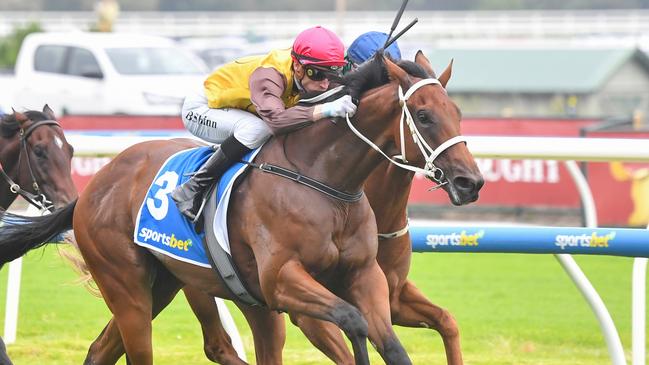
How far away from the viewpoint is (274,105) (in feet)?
15.2

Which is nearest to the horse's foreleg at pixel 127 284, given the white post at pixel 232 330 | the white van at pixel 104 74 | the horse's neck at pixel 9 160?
the white post at pixel 232 330

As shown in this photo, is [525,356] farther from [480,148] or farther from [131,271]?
[131,271]

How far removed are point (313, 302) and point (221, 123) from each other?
1.00m

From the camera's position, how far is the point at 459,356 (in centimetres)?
517

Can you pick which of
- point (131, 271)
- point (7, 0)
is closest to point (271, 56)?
point (131, 271)

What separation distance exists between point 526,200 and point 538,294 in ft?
11.3

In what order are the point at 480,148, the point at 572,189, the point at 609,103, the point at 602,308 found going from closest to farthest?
the point at 602,308 < the point at 480,148 < the point at 572,189 < the point at 609,103

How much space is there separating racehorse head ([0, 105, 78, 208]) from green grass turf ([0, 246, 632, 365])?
0.46 metres

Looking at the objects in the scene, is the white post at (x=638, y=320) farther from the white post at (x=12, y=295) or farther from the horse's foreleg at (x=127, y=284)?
the white post at (x=12, y=295)

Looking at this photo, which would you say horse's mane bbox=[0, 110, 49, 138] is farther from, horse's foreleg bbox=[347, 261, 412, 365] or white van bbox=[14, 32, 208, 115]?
white van bbox=[14, 32, 208, 115]

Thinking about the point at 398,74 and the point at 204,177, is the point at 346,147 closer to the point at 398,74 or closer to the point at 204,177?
the point at 398,74

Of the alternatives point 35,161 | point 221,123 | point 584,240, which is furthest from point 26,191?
point 584,240

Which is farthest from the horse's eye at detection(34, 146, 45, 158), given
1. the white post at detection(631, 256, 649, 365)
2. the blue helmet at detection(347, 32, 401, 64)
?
the white post at detection(631, 256, 649, 365)

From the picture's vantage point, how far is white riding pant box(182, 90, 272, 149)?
4.77 meters
